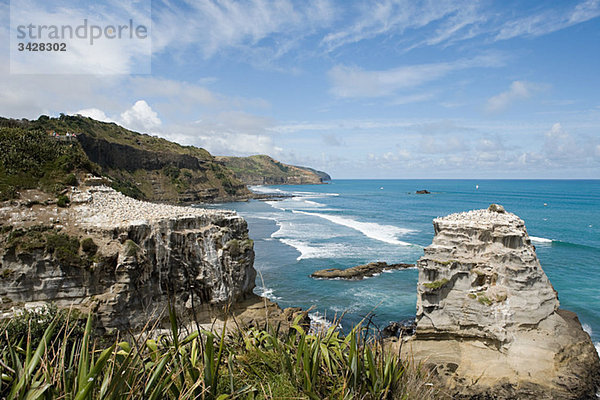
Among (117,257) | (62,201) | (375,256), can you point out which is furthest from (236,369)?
(375,256)

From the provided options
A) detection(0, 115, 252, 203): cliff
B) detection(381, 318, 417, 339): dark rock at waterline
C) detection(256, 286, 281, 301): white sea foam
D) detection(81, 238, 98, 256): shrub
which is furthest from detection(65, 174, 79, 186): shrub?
detection(0, 115, 252, 203): cliff

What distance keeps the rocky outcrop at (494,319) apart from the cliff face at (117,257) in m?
9.21

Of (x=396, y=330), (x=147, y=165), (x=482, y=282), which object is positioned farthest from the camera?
(x=147, y=165)

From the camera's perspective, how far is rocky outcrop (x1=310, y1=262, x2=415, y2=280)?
29859 millimetres

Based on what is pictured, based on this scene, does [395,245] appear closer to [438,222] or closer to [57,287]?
[438,222]

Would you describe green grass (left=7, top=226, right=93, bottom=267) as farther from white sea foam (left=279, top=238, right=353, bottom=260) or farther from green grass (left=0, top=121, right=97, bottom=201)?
white sea foam (left=279, top=238, right=353, bottom=260)

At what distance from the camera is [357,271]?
30484 millimetres

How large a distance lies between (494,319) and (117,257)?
1573cm

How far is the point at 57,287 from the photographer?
1373cm

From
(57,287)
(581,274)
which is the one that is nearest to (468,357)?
(57,287)

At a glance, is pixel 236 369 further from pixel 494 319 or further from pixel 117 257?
pixel 494 319

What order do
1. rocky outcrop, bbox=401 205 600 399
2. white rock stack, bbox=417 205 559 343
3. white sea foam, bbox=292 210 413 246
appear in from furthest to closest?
white sea foam, bbox=292 210 413 246 < white rock stack, bbox=417 205 559 343 < rocky outcrop, bbox=401 205 600 399

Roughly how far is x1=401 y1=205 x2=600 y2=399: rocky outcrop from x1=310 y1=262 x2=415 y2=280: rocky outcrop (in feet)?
42.8

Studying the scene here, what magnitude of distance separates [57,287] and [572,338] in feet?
67.6
